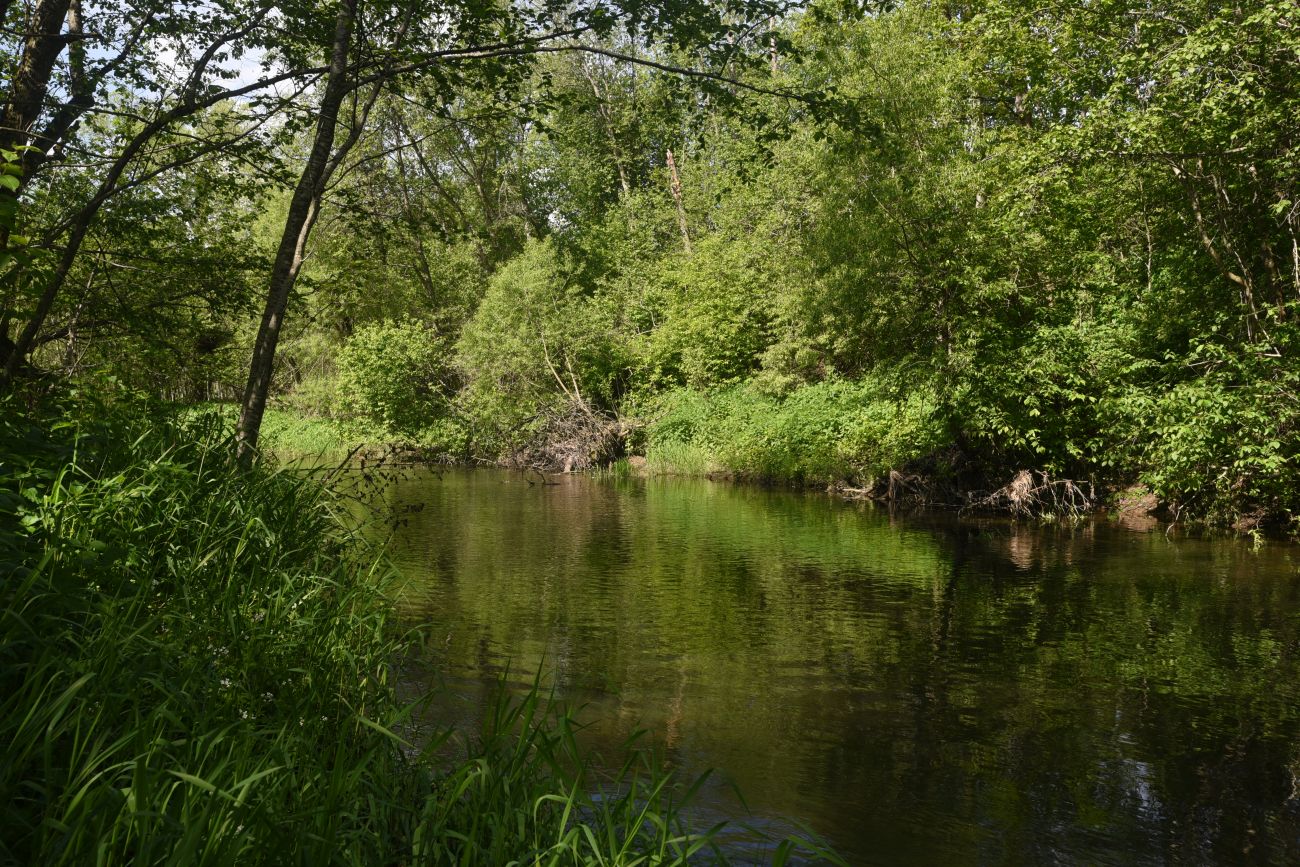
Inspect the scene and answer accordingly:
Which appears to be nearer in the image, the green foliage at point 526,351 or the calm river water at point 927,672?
the calm river water at point 927,672

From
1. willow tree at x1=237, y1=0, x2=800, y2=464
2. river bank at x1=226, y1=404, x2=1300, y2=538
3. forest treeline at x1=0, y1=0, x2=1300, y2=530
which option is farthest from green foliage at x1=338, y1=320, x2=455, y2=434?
willow tree at x1=237, y1=0, x2=800, y2=464

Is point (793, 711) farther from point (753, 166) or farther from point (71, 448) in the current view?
point (753, 166)

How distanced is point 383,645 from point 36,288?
3.12 meters

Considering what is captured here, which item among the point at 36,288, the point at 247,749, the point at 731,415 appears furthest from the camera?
the point at 731,415

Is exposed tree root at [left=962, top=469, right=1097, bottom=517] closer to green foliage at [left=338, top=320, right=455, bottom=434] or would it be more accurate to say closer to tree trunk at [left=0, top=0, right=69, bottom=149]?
tree trunk at [left=0, top=0, right=69, bottom=149]

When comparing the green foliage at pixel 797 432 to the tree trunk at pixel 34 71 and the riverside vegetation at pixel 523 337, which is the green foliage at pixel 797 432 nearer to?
the riverside vegetation at pixel 523 337

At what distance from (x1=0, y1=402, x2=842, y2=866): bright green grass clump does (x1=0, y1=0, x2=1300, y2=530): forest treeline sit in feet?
4.21

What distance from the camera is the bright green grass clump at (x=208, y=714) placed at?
267cm

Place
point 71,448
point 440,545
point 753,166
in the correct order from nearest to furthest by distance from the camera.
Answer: point 71,448 < point 440,545 < point 753,166

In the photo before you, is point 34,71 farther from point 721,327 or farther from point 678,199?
point 678,199

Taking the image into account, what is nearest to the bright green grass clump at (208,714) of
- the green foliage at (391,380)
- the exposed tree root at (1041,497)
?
the exposed tree root at (1041,497)

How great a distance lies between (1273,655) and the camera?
794cm

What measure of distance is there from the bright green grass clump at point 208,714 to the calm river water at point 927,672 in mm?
945

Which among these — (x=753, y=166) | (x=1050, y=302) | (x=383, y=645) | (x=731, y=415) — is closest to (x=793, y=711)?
(x=383, y=645)
